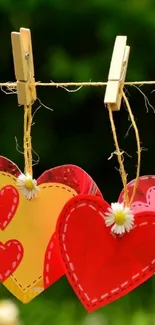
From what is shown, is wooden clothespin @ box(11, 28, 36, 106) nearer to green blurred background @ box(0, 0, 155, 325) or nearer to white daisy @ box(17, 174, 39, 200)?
white daisy @ box(17, 174, 39, 200)

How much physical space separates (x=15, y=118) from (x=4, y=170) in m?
0.54

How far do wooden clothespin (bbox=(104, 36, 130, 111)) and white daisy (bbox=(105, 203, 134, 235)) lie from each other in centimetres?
9

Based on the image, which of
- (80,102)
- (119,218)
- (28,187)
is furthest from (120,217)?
(80,102)

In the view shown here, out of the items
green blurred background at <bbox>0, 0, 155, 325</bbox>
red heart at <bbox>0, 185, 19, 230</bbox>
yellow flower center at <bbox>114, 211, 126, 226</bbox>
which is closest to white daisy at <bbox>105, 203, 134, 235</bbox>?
yellow flower center at <bbox>114, 211, 126, 226</bbox>

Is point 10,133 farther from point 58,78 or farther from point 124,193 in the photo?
point 124,193

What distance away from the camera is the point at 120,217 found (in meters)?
0.52

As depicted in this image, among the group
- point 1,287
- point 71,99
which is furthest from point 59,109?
point 1,287

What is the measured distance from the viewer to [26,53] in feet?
1.77

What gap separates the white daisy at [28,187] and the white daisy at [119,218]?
3.2 inches

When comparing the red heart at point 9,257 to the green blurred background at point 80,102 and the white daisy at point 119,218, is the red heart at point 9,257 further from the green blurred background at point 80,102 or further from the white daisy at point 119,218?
the green blurred background at point 80,102

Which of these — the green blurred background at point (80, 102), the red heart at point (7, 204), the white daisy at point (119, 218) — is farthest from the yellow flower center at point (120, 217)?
the green blurred background at point (80, 102)

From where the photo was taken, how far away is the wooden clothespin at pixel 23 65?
1.72 ft

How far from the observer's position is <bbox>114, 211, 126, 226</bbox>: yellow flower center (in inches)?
20.5

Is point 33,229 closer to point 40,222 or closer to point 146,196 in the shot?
point 40,222
